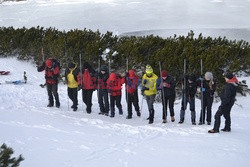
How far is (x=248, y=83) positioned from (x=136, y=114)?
447 cm

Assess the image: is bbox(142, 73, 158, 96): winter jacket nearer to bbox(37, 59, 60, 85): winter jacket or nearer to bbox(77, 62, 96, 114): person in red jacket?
bbox(77, 62, 96, 114): person in red jacket

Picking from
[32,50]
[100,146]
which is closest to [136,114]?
[100,146]

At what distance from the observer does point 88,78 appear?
32.3 feet

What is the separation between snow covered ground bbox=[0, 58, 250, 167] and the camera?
6012mm

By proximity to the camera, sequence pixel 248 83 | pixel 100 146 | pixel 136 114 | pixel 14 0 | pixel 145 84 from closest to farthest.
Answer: pixel 100 146 → pixel 145 84 → pixel 136 114 → pixel 248 83 → pixel 14 0

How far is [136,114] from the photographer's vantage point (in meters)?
10.7

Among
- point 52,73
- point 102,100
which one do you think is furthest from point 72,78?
point 102,100

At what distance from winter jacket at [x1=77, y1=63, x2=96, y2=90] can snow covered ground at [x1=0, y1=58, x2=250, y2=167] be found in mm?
848

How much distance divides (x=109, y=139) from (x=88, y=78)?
2929 millimetres

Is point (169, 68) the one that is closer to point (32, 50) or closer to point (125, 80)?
point (125, 80)

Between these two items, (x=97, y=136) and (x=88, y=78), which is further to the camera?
(x=88, y=78)

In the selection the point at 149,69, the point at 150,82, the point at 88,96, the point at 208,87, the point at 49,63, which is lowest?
the point at 88,96

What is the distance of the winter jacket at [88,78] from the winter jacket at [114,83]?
485 mm

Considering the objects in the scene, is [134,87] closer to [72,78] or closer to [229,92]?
[72,78]
